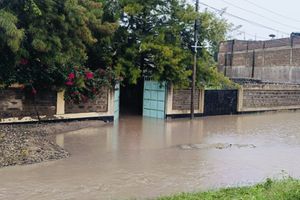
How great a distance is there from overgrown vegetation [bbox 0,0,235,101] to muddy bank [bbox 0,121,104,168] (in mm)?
1645

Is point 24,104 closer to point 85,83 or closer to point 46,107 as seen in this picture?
point 46,107

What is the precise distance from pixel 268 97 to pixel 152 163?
15.1 meters

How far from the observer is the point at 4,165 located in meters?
7.74

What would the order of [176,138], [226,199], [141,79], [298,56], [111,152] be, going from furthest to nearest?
[298,56] < [141,79] < [176,138] < [111,152] < [226,199]

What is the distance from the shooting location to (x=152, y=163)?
28.3ft

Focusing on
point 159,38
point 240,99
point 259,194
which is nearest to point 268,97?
point 240,99

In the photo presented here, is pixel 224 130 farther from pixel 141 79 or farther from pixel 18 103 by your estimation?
pixel 18 103

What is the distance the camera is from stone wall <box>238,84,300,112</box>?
2085 centimetres

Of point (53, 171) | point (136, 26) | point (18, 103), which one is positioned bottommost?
point (53, 171)

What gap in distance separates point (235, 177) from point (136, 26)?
1105 cm

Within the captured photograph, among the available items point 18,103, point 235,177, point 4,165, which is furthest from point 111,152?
point 18,103

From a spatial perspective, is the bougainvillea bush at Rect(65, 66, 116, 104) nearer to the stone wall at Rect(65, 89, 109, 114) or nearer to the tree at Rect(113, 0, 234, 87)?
the stone wall at Rect(65, 89, 109, 114)

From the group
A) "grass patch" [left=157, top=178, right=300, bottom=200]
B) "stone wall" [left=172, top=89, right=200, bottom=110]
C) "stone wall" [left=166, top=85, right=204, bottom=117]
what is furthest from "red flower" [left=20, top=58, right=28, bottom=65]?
"grass patch" [left=157, top=178, right=300, bottom=200]

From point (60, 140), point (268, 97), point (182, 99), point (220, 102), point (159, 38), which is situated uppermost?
point (159, 38)
